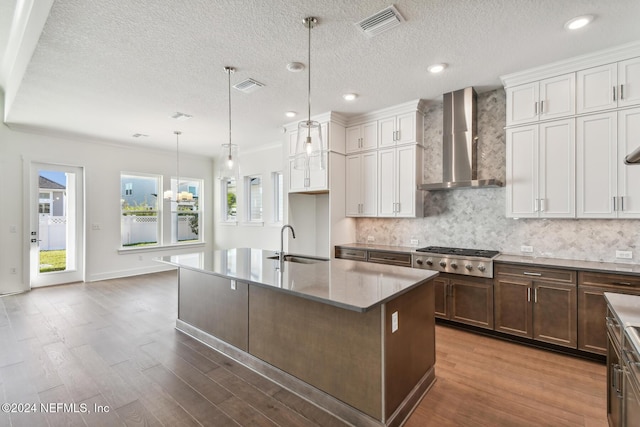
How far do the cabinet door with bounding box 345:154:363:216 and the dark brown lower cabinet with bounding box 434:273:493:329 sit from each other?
167cm

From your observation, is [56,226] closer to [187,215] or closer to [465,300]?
[187,215]

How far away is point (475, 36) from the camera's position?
8.42 feet

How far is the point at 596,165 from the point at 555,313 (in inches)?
59.4

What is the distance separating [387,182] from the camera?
440 centimetres

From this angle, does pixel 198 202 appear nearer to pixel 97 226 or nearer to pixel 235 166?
pixel 97 226

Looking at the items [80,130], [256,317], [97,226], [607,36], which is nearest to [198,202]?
[97,226]

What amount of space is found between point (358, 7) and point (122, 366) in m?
3.66

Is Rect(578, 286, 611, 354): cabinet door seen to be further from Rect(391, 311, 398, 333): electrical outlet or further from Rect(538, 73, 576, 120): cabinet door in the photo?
Rect(391, 311, 398, 333): electrical outlet

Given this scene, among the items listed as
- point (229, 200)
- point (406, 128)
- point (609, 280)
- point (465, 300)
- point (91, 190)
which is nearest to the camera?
point (609, 280)

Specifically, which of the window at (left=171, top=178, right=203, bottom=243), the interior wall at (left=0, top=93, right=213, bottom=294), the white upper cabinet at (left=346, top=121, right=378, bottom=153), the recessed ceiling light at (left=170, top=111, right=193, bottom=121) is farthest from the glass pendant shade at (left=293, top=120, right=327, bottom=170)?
the interior wall at (left=0, top=93, right=213, bottom=294)

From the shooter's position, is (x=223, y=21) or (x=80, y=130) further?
(x=80, y=130)

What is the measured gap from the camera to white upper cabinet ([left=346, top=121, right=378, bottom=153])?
4531mm

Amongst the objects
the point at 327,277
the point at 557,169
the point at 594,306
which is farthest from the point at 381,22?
the point at 594,306

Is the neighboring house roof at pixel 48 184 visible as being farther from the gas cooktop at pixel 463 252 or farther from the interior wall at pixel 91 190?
the gas cooktop at pixel 463 252
